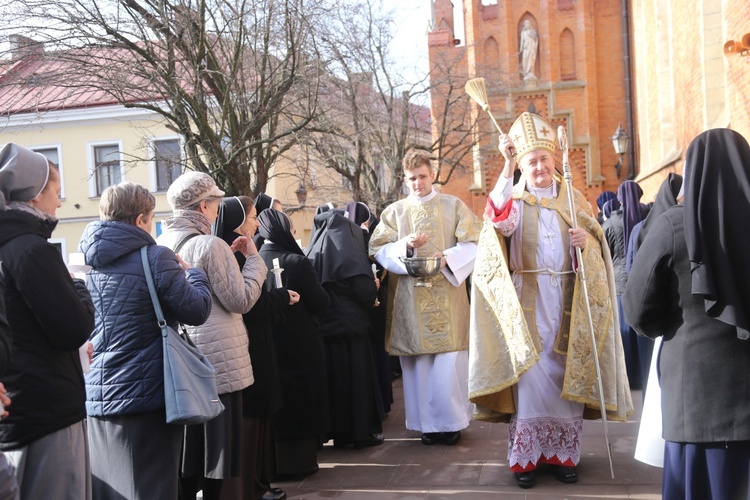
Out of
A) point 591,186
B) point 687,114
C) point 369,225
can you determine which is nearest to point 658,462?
point 369,225

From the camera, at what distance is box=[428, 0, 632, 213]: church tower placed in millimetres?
25250

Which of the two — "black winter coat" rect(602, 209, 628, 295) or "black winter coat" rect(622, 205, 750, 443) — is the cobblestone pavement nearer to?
"black winter coat" rect(622, 205, 750, 443)


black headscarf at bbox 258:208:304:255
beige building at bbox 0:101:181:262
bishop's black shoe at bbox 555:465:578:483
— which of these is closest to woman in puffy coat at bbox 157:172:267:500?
black headscarf at bbox 258:208:304:255

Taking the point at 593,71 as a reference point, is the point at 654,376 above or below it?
below

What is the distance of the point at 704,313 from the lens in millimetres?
3418

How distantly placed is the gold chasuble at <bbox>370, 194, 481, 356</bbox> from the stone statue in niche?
64.5ft

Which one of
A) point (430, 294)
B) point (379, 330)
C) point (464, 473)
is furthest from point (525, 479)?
point (379, 330)

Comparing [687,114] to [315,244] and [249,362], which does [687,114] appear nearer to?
[315,244]

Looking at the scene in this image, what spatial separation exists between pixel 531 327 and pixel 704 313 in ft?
7.05

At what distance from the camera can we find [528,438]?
5.41 metres

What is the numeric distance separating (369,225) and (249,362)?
507 centimetres

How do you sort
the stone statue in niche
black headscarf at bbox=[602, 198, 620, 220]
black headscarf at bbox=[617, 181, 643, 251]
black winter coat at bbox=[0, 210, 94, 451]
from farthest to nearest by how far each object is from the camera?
1. the stone statue in niche
2. black headscarf at bbox=[602, 198, 620, 220]
3. black headscarf at bbox=[617, 181, 643, 251]
4. black winter coat at bbox=[0, 210, 94, 451]

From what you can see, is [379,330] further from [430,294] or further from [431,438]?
[431,438]

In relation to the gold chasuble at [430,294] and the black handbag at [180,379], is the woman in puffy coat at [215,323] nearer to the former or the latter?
the black handbag at [180,379]
